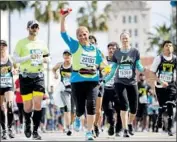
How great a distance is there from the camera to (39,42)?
42.0 ft

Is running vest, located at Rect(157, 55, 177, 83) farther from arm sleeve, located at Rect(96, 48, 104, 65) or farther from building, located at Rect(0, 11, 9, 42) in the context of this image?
building, located at Rect(0, 11, 9, 42)

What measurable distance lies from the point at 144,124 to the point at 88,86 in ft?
47.9

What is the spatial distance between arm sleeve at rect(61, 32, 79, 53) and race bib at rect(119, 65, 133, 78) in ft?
6.82

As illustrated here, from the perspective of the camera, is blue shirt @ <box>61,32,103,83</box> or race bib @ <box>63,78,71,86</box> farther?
race bib @ <box>63,78,71,86</box>

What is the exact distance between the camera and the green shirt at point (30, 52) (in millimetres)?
12648

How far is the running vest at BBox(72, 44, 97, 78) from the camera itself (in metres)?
11.8

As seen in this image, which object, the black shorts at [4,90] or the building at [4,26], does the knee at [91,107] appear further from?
the building at [4,26]

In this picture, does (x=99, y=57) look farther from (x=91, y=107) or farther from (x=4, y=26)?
(x=4, y=26)

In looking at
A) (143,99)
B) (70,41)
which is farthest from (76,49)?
(143,99)

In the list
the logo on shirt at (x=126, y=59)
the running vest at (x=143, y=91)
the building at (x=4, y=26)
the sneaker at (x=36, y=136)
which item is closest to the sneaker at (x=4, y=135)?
the sneaker at (x=36, y=136)

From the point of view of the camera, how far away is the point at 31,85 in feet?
42.1

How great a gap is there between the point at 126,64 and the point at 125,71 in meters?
0.14

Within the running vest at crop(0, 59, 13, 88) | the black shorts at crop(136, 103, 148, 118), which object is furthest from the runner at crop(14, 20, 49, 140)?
the black shorts at crop(136, 103, 148, 118)

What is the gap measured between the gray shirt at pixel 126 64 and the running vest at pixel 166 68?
3.04 feet
